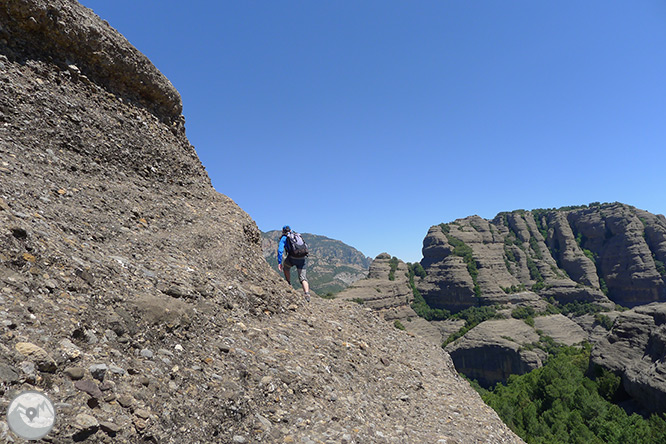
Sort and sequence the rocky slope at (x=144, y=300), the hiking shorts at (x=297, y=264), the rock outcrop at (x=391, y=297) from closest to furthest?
the rocky slope at (x=144, y=300), the hiking shorts at (x=297, y=264), the rock outcrop at (x=391, y=297)

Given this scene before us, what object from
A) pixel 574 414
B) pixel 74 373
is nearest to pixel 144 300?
pixel 74 373

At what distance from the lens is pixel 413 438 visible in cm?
831

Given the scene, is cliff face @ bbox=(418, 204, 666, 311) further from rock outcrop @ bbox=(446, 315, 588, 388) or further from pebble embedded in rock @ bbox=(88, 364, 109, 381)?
pebble embedded in rock @ bbox=(88, 364, 109, 381)

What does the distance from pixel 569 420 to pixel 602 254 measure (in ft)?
561

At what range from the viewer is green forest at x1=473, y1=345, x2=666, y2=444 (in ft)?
100

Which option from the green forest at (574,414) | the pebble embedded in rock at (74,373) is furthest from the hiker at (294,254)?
the green forest at (574,414)

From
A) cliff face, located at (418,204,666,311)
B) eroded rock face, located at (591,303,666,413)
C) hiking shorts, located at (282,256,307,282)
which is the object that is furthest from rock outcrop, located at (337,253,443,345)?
hiking shorts, located at (282,256,307,282)

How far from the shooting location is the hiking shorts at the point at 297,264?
45.3 feet

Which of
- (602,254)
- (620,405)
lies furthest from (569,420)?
(602,254)

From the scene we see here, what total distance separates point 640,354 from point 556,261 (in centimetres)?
15590

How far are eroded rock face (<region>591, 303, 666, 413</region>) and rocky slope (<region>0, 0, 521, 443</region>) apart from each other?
37906mm

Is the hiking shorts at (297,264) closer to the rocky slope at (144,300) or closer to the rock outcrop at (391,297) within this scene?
the rocky slope at (144,300)

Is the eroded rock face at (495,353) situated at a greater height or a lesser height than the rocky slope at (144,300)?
lesser

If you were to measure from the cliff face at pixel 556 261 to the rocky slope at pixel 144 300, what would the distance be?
499 ft
